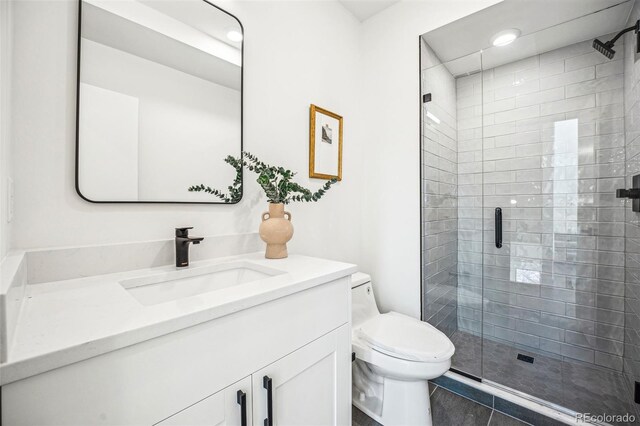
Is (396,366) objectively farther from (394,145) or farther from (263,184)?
(394,145)

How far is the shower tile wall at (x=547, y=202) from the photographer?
5.92 ft

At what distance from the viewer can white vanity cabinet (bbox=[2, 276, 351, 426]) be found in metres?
0.48

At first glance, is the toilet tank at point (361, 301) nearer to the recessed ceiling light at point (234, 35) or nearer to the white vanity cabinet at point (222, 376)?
the white vanity cabinet at point (222, 376)

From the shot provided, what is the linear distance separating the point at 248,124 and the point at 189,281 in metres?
0.80

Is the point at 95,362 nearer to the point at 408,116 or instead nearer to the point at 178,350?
the point at 178,350

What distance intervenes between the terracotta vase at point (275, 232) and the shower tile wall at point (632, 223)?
1816mm

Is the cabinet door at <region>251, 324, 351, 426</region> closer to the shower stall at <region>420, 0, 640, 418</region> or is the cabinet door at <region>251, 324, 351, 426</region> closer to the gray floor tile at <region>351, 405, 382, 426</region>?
the gray floor tile at <region>351, 405, 382, 426</region>

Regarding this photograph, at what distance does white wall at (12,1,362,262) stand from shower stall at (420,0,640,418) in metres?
0.56

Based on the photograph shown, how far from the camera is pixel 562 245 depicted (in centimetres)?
199

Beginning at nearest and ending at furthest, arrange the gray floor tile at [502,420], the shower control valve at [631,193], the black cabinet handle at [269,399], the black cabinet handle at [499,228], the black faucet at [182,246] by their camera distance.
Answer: the black cabinet handle at [269,399] < the black faucet at [182,246] < the shower control valve at [631,193] < the gray floor tile at [502,420] < the black cabinet handle at [499,228]

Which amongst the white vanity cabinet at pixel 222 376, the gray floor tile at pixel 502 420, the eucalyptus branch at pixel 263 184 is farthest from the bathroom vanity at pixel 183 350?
the gray floor tile at pixel 502 420

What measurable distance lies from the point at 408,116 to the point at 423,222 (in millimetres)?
735

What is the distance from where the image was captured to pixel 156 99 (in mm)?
1104

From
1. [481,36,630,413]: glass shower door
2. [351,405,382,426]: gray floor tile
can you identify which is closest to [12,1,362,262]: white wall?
[351,405,382,426]: gray floor tile
